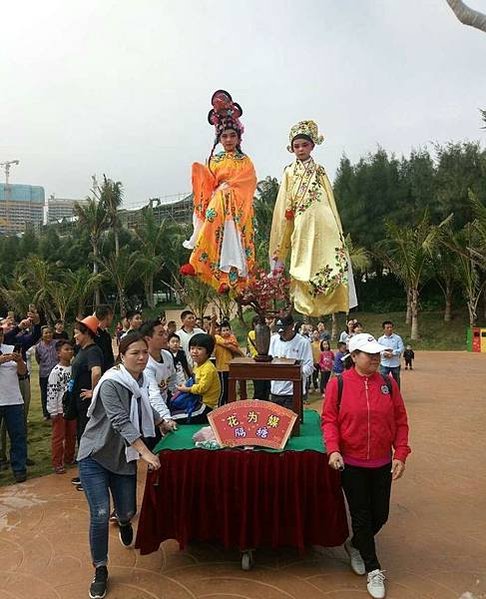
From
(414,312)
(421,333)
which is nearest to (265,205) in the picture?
(414,312)

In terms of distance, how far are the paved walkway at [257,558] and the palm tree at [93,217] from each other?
87.7 feet

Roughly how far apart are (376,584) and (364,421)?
0.91m

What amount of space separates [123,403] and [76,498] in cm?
205

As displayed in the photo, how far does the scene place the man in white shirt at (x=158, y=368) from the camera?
12.8 ft

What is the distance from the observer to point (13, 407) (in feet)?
16.2

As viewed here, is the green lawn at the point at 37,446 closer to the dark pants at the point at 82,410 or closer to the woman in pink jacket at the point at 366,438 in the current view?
the dark pants at the point at 82,410

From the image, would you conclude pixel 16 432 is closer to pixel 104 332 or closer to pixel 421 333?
pixel 104 332

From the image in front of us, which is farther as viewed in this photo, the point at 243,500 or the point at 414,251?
the point at 414,251

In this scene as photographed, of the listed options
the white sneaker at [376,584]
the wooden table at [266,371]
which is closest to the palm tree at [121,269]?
the wooden table at [266,371]

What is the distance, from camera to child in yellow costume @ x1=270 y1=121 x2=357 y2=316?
4.23 metres

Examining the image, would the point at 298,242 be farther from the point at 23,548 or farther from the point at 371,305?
the point at 371,305

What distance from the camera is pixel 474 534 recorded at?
3883 mm

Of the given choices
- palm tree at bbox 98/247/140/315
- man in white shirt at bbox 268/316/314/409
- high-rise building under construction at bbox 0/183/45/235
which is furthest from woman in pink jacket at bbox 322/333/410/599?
high-rise building under construction at bbox 0/183/45/235

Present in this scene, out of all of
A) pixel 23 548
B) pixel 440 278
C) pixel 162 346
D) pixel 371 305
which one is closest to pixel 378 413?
pixel 162 346
